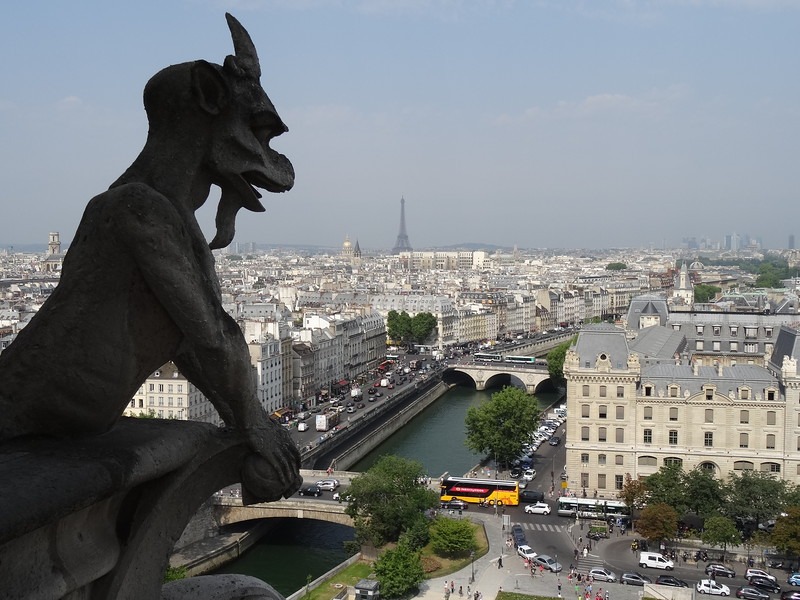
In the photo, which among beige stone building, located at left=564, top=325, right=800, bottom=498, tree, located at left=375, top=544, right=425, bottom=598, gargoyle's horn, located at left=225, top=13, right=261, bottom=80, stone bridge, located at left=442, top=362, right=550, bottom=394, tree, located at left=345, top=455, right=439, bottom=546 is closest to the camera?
gargoyle's horn, located at left=225, top=13, right=261, bottom=80

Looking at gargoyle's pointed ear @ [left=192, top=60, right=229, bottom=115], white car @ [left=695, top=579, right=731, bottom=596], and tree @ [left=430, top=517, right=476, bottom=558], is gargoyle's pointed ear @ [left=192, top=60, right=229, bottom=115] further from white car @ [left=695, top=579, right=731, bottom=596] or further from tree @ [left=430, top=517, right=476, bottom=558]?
tree @ [left=430, top=517, right=476, bottom=558]

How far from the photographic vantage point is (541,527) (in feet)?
94.0

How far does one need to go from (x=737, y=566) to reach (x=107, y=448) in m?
25.6

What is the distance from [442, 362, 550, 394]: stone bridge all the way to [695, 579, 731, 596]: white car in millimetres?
36228

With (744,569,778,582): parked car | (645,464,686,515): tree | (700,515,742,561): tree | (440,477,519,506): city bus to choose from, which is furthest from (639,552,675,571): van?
(440,477,519,506): city bus

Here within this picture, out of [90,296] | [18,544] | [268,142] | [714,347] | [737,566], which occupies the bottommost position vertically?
[737,566]

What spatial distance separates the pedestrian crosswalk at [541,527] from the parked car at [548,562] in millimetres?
3348

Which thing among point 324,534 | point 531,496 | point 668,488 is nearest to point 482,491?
point 531,496

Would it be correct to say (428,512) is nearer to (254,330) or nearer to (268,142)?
(254,330)

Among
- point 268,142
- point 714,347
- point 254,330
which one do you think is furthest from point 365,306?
point 268,142

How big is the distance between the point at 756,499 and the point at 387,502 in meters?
11.6

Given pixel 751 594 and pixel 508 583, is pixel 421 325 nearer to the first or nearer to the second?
pixel 508 583

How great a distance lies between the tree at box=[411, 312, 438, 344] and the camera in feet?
255

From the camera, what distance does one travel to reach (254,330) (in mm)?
48875
